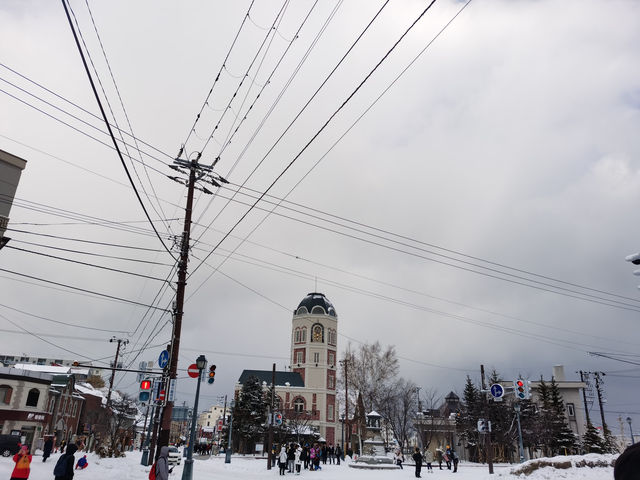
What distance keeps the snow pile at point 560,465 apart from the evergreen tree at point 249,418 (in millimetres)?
47606

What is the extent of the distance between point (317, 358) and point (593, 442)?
53432mm

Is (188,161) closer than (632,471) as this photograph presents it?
No

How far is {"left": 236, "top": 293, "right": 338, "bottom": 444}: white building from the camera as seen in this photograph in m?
84.8

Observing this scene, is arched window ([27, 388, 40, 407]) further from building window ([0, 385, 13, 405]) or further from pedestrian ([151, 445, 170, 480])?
pedestrian ([151, 445, 170, 480])

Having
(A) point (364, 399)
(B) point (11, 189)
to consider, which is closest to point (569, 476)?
Answer: (B) point (11, 189)

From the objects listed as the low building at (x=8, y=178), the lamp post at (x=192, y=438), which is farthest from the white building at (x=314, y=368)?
the lamp post at (x=192, y=438)

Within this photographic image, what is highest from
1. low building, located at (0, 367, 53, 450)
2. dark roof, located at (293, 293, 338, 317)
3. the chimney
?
dark roof, located at (293, 293, 338, 317)

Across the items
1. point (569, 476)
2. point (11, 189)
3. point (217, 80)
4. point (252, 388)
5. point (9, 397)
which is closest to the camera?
point (217, 80)

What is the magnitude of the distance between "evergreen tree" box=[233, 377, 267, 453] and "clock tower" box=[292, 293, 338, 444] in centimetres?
2151

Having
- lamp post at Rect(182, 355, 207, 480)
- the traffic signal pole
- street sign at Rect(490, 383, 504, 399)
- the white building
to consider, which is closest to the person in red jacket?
the traffic signal pole

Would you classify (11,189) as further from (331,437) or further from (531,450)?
(331,437)

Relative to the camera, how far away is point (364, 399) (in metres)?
58.8

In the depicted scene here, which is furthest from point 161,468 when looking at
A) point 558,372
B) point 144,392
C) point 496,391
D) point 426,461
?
point 558,372

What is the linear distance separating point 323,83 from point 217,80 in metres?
2.78
